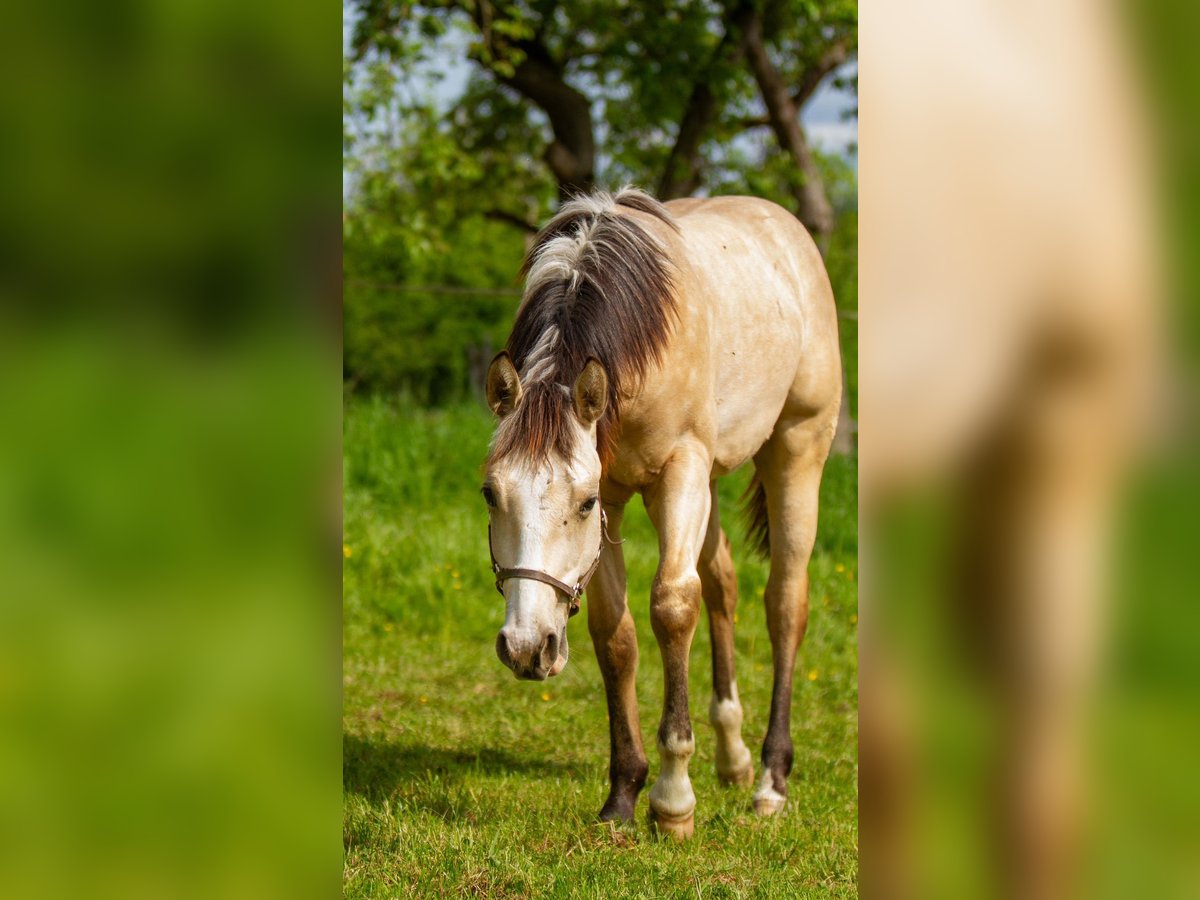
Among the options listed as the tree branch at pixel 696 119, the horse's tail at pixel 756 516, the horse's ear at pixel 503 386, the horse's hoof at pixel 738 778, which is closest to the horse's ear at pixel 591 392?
the horse's ear at pixel 503 386

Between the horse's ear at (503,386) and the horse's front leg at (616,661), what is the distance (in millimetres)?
758

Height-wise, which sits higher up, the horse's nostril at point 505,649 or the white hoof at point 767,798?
the horse's nostril at point 505,649

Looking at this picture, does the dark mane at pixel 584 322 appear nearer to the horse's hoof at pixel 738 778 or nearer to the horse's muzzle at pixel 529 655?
the horse's muzzle at pixel 529 655

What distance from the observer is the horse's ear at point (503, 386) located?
10.5 feet

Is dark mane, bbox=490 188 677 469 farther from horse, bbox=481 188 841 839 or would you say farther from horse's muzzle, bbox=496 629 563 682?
horse's muzzle, bbox=496 629 563 682

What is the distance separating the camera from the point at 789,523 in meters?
4.54

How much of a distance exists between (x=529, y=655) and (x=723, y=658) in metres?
1.76

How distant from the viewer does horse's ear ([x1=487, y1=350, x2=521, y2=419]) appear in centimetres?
321
